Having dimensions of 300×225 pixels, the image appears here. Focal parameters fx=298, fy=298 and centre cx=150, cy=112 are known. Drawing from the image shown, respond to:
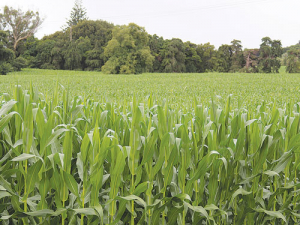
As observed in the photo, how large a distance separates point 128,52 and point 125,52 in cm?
42

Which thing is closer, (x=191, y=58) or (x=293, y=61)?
(x=293, y=61)

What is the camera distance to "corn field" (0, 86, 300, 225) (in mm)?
2088

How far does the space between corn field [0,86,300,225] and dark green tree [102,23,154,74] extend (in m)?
36.1

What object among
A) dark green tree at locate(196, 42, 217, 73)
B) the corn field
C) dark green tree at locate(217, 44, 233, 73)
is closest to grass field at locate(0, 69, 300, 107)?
the corn field

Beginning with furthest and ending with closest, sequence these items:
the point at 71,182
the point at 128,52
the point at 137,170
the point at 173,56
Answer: the point at 173,56
the point at 128,52
the point at 137,170
the point at 71,182

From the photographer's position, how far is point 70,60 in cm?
4809

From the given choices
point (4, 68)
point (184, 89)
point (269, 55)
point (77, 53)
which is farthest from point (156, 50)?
point (184, 89)

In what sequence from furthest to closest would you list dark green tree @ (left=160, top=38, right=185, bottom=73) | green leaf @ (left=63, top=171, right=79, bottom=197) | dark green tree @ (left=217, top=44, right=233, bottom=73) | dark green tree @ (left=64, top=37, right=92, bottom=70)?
1. dark green tree @ (left=217, top=44, right=233, bottom=73)
2. dark green tree @ (left=64, top=37, right=92, bottom=70)
3. dark green tree @ (left=160, top=38, right=185, bottom=73)
4. green leaf @ (left=63, top=171, right=79, bottom=197)

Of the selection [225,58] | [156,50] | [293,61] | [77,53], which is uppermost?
[156,50]

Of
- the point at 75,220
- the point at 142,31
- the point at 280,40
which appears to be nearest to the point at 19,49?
the point at 142,31

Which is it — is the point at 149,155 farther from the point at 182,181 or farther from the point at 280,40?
the point at 280,40

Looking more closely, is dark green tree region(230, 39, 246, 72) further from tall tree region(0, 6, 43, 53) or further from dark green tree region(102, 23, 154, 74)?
tall tree region(0, 6, 43, 53)

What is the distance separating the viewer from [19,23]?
159ft

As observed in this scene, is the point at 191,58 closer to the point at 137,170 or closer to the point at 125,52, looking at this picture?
the point at 125,52
